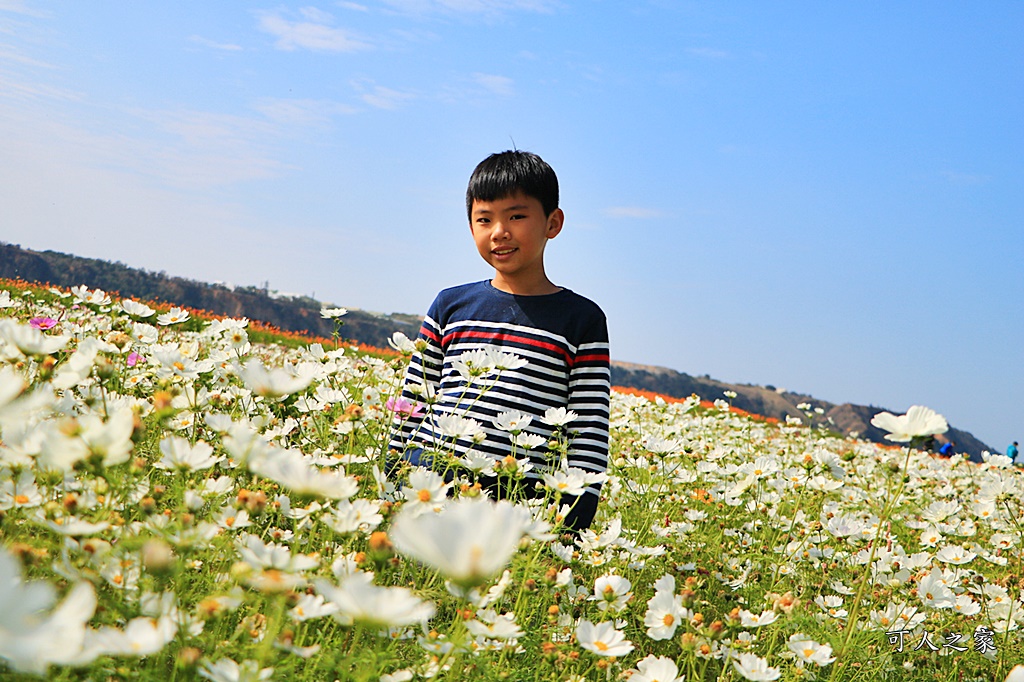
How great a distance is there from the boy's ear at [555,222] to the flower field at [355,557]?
82cm

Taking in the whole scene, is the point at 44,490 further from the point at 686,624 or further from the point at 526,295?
the point at 526,295

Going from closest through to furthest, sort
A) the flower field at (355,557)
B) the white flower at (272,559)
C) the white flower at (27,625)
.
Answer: the white flower at (27,625) → the flower field at (355,557) → the white flower at (272,559)

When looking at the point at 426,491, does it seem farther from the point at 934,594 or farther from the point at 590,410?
the point at 934,594

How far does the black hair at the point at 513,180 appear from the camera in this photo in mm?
2713

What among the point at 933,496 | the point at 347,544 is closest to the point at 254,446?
the point at 347,544

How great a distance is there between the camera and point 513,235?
8.91ft

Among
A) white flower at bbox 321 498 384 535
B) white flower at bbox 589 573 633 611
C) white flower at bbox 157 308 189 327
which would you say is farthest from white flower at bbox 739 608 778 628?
white flower at bbox 157 308 189 327

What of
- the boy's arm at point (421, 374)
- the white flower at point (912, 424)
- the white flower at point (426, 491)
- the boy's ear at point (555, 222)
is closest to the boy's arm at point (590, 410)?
the boy's ear at point (555, 222)

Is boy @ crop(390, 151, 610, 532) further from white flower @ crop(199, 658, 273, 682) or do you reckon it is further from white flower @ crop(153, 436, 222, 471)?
white flower @ crop(199, 658, 273, 682)

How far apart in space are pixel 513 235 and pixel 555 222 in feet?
0.81

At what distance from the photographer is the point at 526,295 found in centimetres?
285

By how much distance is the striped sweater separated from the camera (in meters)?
2.61

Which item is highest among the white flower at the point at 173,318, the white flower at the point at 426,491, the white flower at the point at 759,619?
the white flower at the point at 173,318

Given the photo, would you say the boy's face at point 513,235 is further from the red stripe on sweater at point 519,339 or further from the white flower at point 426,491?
the white flower at point 426,491
